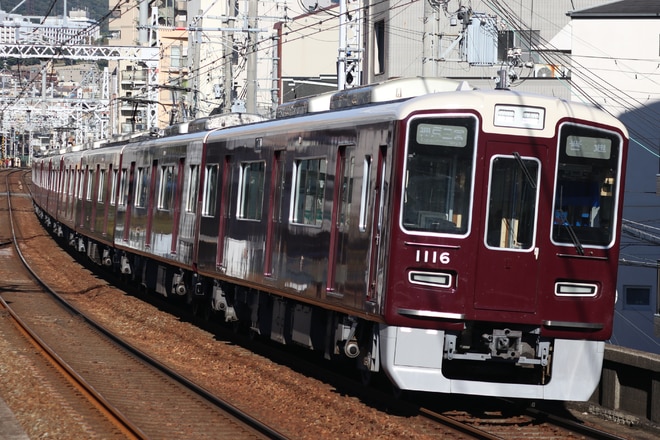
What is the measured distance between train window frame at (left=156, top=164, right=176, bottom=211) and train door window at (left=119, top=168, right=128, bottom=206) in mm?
3150

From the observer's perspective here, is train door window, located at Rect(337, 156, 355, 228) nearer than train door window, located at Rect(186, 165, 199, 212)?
Yes

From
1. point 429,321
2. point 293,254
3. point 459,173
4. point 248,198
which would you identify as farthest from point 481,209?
point 248,198

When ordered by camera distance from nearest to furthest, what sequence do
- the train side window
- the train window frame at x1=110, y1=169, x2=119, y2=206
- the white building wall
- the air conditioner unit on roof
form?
the train window frame at x1=110, y1=169, x2=119, y2=206 < the white building wall < the train side window < the air conditioner unit on roof

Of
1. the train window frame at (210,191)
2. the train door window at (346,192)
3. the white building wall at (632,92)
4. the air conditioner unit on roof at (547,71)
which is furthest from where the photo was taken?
the air conditioner unit on roof at (547,71)

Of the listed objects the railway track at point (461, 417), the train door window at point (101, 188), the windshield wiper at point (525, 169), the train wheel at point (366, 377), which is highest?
the windshield wiper at point (525, 169)

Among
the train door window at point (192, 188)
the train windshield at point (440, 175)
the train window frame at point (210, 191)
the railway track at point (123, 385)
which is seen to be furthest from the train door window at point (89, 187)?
the train windshield at point (440, 175)

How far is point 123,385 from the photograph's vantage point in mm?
11312

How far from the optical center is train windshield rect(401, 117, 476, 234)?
9.09 m

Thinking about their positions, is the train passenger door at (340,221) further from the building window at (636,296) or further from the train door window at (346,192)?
the building window at (636,296)

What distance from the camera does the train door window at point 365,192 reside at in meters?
9.73

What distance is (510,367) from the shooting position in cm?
956

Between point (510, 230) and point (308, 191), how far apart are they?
2625mm

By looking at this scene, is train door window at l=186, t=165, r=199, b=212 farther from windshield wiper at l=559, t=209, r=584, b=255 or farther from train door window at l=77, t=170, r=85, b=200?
train door window at l=77, t=170, r=85, b=200

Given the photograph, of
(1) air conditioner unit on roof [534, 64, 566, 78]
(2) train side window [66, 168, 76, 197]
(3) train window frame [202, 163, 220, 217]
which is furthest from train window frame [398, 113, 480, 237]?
(1) air conditioner unit on roof [534, 64, 566, 78]
